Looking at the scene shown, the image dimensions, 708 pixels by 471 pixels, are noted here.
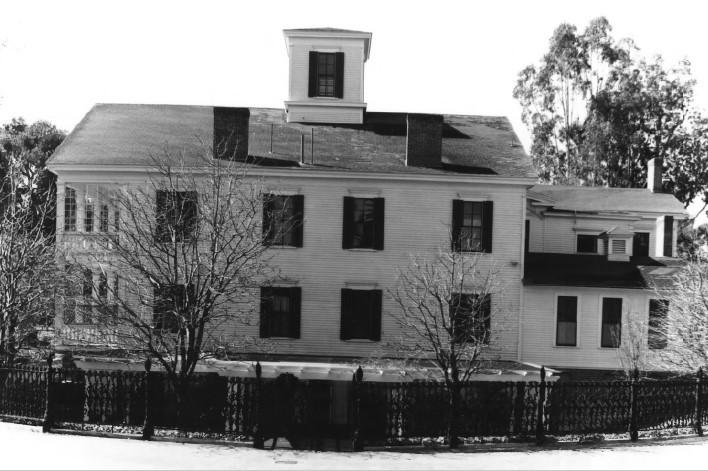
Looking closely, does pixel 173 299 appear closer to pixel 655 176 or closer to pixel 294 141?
pixel 294 141

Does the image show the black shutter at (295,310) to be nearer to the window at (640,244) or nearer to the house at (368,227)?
the house at (368,227)

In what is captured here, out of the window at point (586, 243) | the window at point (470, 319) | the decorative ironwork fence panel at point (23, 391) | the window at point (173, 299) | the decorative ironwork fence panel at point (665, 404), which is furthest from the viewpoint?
the window at point (586, 243)

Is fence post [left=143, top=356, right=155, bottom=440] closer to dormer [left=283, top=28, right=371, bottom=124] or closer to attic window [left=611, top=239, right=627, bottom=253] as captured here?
dormer [left=283, top=28, right=371, bottom=124]

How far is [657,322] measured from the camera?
25.8 meters

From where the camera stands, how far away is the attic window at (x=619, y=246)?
1197 inches

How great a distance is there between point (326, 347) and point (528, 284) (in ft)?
23.9

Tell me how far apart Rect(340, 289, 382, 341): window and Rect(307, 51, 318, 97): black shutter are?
8.77 meters

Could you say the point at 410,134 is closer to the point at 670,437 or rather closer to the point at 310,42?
the point at 310,42

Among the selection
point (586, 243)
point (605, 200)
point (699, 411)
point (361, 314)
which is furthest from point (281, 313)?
point (605, 200)

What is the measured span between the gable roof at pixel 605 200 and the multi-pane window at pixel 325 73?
398 inches

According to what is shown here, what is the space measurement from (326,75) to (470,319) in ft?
40.1

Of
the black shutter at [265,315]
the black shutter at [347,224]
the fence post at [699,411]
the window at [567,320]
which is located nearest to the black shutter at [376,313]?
the black shutter at [347,224]

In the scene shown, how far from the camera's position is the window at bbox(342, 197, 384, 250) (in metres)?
25.2

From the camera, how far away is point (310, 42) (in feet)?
96.0
